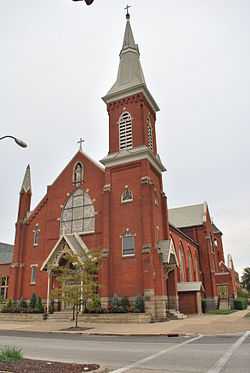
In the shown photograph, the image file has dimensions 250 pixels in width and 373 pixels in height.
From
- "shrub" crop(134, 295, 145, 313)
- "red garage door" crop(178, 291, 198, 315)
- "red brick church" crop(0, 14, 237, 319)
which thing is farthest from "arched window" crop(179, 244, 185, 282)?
"shrub" crop(134, 295, 145, 313)

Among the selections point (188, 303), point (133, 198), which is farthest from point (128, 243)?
point (188, 303)

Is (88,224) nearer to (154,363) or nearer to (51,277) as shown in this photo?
(51,277)

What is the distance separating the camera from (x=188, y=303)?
36.0 meters

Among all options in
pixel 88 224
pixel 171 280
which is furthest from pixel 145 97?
pixel 171 280

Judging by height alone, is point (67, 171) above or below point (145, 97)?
below

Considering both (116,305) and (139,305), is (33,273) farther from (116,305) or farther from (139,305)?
(139,305)

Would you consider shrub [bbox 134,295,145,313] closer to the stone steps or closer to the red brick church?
the red brick church

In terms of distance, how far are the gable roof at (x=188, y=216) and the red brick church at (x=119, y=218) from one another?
1332 centimetres

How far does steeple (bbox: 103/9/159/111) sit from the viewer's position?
33.8 meters

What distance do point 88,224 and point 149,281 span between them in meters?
8.63

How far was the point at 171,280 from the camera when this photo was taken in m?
31.4

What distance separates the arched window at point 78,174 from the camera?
111ft

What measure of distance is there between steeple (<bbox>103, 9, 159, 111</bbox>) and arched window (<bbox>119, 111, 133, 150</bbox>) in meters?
2.32

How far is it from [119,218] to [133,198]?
217 cm
